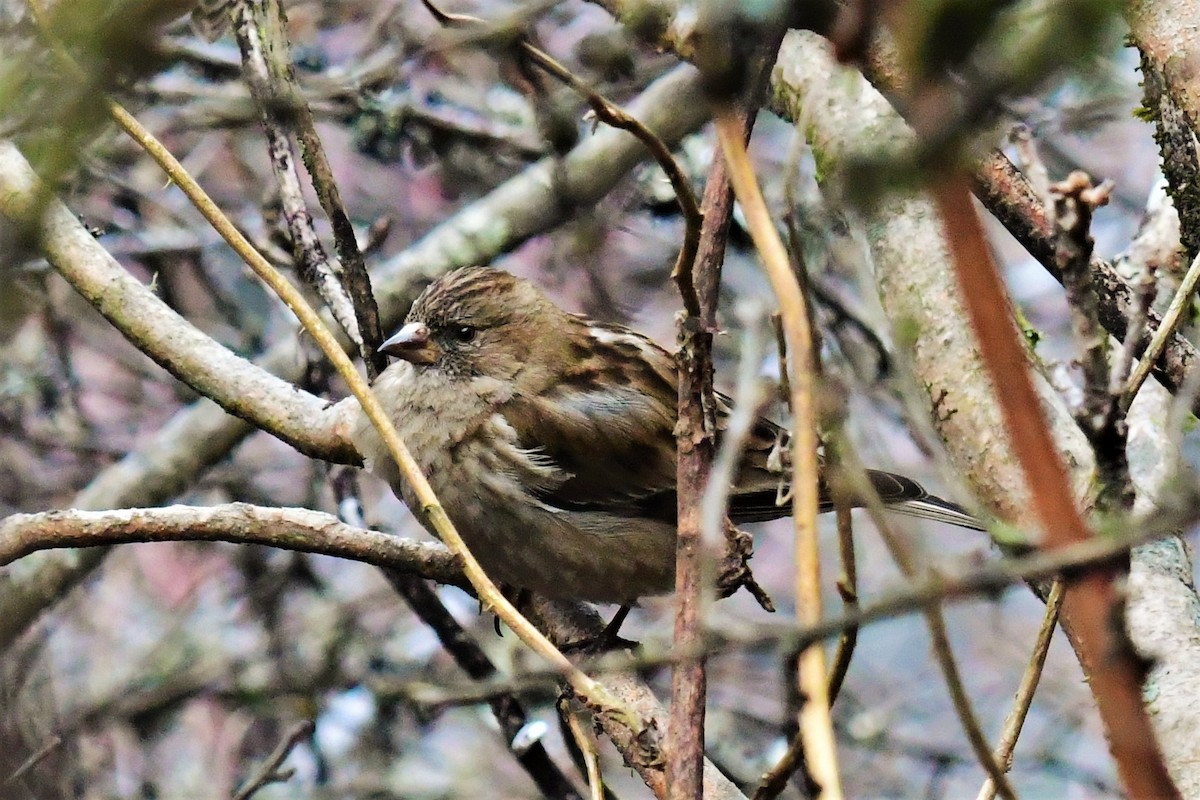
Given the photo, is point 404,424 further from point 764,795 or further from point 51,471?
point 764,795

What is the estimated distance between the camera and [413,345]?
A: 12.1ft

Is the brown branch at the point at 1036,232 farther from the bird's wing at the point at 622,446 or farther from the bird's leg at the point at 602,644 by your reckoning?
the bird's leg at the point at 602,644

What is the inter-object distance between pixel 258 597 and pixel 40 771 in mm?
1718

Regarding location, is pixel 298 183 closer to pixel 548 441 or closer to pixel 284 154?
pixel 284 154

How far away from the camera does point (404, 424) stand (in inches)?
144

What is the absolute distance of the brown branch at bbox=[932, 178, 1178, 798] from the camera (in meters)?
0.72

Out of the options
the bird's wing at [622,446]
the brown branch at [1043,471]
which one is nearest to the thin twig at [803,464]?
the brown branch at [1043,471]

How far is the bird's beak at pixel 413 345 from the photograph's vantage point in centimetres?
364

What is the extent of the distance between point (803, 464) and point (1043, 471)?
515 mm

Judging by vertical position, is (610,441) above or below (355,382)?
above

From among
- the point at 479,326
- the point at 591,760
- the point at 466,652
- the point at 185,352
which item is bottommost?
the point at 591,760

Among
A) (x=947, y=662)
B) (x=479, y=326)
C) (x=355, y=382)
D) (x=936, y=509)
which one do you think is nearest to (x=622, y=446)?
(x=479, y=326)

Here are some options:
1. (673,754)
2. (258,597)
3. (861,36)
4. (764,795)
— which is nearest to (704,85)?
(861,36)

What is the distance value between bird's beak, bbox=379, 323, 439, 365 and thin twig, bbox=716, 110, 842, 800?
2.42 metres
